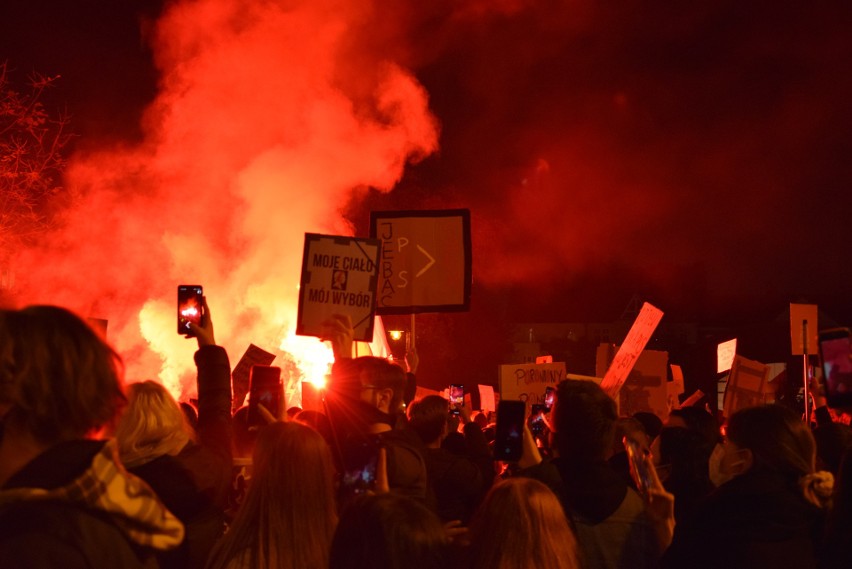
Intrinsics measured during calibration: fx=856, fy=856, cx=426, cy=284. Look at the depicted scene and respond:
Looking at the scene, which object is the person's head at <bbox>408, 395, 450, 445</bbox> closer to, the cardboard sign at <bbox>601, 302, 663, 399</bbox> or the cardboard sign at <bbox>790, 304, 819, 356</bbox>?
the cardboard sign at <bbox>601, 302, 663, 399</bbox>

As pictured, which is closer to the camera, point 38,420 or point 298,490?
point 38,420

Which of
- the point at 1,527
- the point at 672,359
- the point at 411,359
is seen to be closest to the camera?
the point at 1,527

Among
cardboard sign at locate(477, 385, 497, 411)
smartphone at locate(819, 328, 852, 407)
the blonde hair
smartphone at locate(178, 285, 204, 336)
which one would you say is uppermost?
smartphone at locate(178, 285, 204, 336)

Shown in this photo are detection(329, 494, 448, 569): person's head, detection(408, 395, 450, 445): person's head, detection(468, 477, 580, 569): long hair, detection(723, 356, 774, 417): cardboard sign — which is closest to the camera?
detection(329, 494, 448, 569): person's head

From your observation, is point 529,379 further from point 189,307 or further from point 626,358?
point 189,307

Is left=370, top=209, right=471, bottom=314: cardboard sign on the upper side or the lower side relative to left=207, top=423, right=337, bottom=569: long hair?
upper

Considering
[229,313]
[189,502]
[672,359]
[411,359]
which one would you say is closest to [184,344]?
[229,313]

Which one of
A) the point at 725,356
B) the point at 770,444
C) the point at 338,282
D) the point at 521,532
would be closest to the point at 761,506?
the point at 770,444

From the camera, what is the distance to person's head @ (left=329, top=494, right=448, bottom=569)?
2.65 metres

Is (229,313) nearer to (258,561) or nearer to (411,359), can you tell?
(411,359)

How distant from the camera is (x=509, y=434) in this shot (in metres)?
4.00

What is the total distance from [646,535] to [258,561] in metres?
1.66

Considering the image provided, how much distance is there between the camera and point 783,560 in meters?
3.45

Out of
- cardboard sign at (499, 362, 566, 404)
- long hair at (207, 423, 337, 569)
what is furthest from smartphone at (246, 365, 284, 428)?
cardboard sign at (499, 362, 566, 404)
